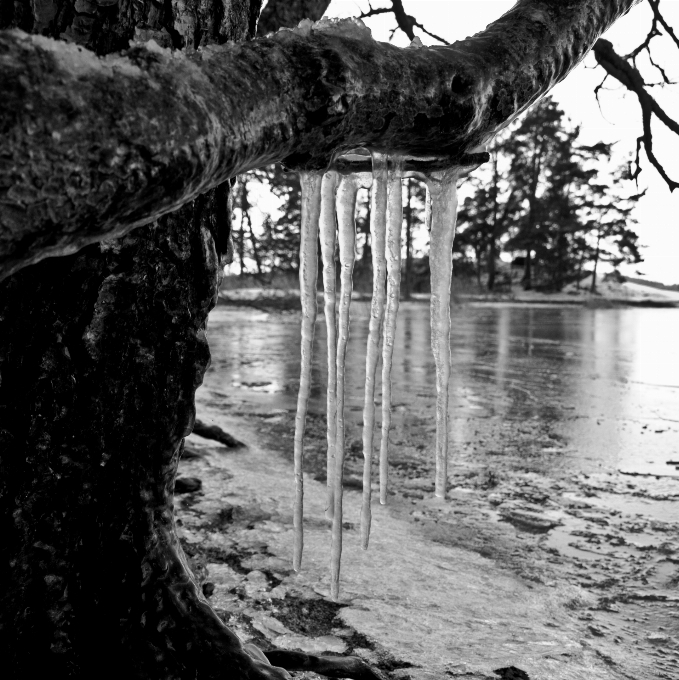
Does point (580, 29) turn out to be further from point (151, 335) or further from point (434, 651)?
point (434, 651)

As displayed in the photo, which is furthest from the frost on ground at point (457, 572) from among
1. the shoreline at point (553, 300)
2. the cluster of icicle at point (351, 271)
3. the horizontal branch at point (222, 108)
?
the shoreline at point (553, 300)

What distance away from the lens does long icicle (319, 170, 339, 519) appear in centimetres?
201

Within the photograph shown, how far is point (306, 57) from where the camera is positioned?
138 cm

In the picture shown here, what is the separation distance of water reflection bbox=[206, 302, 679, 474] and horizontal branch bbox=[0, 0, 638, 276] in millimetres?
4886

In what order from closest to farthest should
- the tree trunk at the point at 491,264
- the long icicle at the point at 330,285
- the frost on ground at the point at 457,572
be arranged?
the long icicle at the point at 330,285 < the frost on ground at the point at 457,572 < the tree trunk at the point at 491,264

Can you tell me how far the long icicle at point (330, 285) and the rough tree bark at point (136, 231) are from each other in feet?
1.01

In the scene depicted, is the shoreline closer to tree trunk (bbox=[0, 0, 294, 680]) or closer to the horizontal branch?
tree trunk (bbox=[0, 0, 294, 680])

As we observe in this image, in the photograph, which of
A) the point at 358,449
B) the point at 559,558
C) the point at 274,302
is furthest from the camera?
the point at 274,302

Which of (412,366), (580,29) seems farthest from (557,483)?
(412,366)

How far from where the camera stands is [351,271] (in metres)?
2.22

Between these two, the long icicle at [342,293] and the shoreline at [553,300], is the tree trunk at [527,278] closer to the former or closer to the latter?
the shoreline at [553,300]

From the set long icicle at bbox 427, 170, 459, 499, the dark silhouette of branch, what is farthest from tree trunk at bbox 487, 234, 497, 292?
long icicle at bbox 427, 170, 459, 499

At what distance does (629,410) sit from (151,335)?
807 cm

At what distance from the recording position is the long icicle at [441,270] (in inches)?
Result: 81.4
